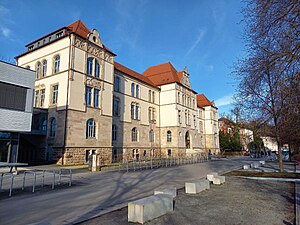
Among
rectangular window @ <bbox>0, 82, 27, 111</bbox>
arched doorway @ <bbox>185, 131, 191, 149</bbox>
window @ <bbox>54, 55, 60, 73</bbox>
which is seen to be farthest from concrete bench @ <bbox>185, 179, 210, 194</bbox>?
arched doorway @ <bbox>185, 131, 191, 149</bbox>

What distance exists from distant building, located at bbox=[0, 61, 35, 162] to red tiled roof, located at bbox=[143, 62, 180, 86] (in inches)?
1184

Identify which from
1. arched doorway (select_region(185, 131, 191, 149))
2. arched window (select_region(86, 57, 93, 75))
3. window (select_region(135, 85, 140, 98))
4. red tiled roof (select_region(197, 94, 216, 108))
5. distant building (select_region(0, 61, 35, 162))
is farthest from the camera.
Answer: red tiled roof (select_region(197, 94, 216, 108))

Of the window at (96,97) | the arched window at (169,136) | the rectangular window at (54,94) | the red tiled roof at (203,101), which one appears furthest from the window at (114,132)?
the red tiled roof at (203,101)

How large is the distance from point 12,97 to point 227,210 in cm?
2005

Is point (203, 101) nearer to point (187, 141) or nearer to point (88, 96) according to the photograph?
point (187, 141)

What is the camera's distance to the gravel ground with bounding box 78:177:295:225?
19.7 feet

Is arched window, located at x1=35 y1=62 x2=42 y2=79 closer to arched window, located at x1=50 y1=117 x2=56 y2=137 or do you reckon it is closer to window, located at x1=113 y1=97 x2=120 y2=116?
arched window, located at x1=50 y1=117 x2=56 y2=137

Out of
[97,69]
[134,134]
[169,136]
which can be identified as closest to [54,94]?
[97,69]

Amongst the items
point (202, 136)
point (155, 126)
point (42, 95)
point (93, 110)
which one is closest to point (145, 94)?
point (155, 126)

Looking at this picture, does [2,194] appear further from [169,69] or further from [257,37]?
[169,69]

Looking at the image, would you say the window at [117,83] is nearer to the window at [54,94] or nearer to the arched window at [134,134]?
the arched window at [134,134]

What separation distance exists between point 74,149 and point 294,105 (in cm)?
2134

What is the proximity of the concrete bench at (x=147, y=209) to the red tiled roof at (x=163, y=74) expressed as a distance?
4047cm

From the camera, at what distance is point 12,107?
65.7 feet
